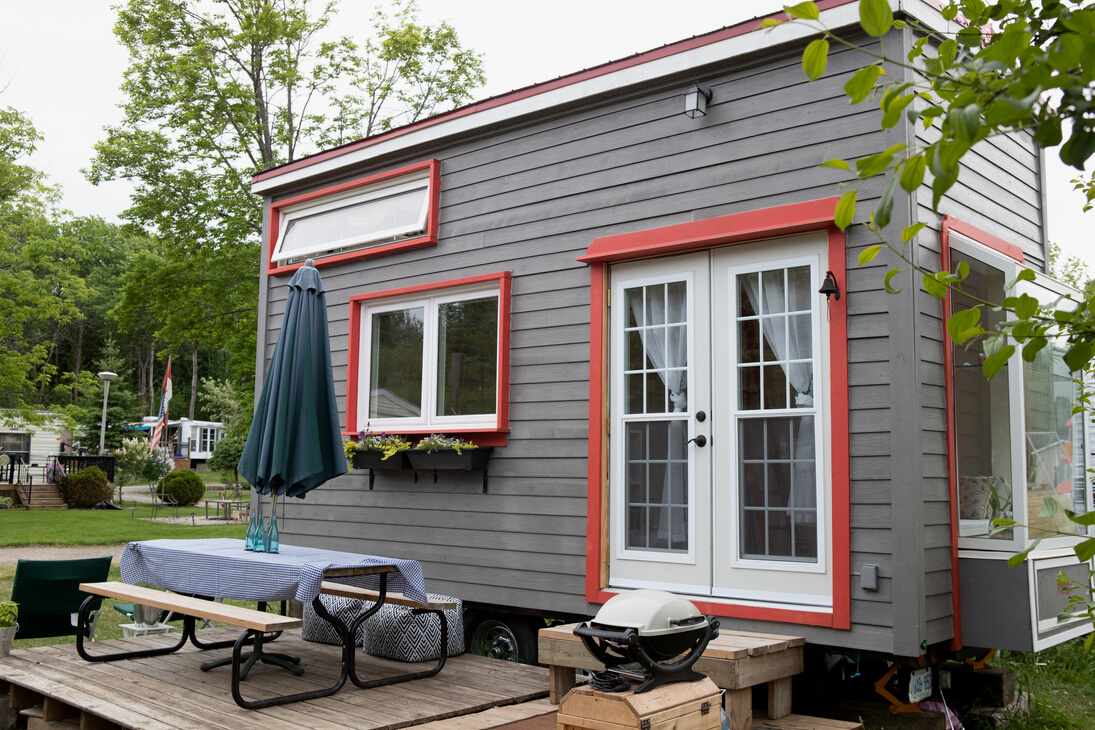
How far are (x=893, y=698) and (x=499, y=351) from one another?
308 centimetres

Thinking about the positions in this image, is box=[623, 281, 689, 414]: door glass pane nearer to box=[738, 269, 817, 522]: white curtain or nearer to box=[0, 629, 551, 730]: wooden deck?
box=[738, 269, 817, 522]: white curtain

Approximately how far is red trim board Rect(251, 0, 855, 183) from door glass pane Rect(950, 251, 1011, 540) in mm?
1680

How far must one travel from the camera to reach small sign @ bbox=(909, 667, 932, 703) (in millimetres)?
4399

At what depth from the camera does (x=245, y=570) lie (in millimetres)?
4285

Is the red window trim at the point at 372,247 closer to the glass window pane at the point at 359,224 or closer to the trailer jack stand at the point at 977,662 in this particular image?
the glass window pane at the point at 359,224

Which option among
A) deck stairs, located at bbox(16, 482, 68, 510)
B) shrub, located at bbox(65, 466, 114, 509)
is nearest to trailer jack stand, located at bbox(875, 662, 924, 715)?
shrub, located at bbox(65, 466, 114, 509)

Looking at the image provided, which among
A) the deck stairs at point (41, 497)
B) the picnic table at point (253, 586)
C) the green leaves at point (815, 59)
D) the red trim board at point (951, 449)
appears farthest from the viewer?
the deck stairs at point (41, 497)

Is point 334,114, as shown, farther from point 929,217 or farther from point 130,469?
point 929,217

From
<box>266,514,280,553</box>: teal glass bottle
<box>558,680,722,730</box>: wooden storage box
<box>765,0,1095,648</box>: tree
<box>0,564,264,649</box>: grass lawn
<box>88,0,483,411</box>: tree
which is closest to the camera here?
<box>765,0,1095,648</box>: tree

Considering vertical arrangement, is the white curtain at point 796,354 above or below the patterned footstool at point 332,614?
above

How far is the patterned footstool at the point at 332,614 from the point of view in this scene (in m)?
5.46

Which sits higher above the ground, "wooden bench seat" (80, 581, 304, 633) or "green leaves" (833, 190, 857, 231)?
"green leaves" (833, 190, 857, 231)

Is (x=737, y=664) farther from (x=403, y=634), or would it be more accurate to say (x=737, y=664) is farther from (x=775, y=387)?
(x=403, y=634)

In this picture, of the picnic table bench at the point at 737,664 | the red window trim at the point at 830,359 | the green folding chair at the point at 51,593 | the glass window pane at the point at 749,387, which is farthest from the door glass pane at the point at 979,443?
the green folding chair at the point at 51,593
